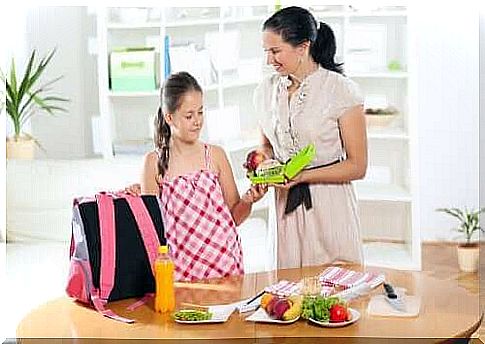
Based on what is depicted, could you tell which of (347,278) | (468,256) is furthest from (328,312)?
(468,256)

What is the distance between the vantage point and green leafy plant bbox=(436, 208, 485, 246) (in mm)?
3453

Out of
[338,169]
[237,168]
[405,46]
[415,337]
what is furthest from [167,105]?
[415,337]

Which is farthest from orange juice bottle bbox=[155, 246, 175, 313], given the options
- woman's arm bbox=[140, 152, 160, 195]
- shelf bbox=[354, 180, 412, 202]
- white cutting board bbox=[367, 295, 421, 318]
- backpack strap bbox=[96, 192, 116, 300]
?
shelf bbox=[354, 180, 412, 202]

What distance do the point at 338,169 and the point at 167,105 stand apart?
1.84ft

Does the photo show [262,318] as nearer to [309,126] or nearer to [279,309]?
[279,309]

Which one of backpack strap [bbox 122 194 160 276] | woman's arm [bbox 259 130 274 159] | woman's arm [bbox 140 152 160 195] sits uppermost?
woman's arm [bbox 259 130 274 159]

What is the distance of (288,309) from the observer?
8.11ft

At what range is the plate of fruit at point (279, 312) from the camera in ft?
8.08

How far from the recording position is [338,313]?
2.44 metres

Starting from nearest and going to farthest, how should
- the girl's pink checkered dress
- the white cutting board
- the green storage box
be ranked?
the white cutting board → the girl's pink checkered dress → the green storage box

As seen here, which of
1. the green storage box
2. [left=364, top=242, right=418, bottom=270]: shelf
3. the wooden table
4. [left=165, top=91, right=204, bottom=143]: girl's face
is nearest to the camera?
the wooden table

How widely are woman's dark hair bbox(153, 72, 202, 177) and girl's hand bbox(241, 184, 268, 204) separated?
0.26 meters

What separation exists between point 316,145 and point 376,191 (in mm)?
269

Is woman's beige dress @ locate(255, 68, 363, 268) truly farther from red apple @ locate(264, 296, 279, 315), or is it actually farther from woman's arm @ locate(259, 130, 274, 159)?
red apple @ locate(264, 296, 279, 315)
